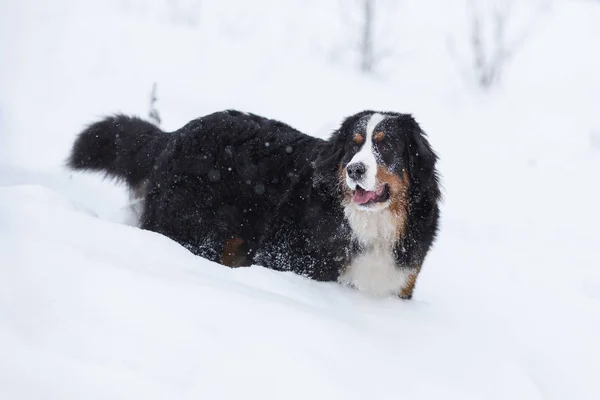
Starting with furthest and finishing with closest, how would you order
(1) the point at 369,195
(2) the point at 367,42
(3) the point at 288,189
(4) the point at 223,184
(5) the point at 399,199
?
(2) the point at 367,42 → (4) the point at 223,184 → (3) the point at 288,189 → (5) the point at 399,199 → (1) the point at 369,195

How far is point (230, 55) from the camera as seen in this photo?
11.9m

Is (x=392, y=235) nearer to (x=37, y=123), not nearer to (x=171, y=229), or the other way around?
(x=171, y=229)

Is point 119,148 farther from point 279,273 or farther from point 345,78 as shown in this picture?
point 345,78

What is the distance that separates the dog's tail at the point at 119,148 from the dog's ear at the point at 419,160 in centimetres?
175

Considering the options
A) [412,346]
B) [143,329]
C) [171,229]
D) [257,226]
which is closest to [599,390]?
[412,346]

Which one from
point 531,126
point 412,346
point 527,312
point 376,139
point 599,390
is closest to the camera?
point 412,346

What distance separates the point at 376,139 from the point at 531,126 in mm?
7421

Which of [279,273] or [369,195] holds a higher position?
[369,195]

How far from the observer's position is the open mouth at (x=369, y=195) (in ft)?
10.5

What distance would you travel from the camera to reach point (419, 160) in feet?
11.3

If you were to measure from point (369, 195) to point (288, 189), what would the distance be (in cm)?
64

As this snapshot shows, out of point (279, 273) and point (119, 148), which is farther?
point (119, 148)

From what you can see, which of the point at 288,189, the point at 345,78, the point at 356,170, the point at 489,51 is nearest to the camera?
the point at 356,170

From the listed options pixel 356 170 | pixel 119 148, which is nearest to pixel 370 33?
pixel 119 148
